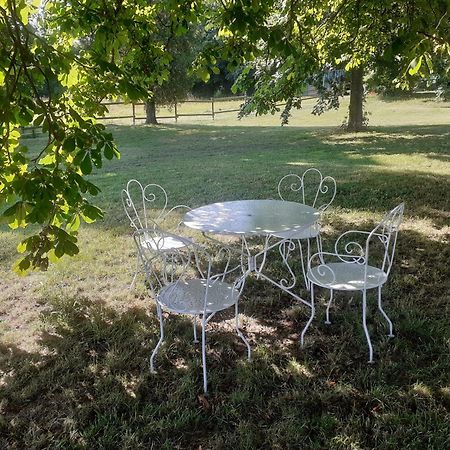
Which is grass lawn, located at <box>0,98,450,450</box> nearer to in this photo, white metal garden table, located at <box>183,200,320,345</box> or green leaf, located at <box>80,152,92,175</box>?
white metal garden table, located at <box>183,200,320,345</box>

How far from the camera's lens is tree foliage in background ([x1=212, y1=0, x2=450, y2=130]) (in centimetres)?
283

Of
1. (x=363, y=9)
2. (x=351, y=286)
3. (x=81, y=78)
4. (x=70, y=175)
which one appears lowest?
(x=351, y=286)

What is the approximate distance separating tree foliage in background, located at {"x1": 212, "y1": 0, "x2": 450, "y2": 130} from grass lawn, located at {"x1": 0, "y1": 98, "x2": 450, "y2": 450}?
1.77 meters

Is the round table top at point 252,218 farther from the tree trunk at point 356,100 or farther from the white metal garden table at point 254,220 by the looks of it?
the tree trunk at point 356,100

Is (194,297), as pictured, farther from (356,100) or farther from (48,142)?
(356,100)

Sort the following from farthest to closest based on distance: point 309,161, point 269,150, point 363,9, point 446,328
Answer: point 269,150 → point 309,161 → point 363,9 → point 446,328

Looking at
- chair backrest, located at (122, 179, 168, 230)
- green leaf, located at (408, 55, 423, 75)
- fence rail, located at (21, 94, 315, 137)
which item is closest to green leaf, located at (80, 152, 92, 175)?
green leaf, located at (408, 55, 423, 75)

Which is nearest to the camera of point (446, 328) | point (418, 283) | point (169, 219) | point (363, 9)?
point (446, 328)

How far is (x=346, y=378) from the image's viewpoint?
2.69 metres

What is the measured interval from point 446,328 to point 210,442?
1.90m

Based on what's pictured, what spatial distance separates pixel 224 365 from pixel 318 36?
179 inches

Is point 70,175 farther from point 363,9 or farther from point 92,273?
point 363,9

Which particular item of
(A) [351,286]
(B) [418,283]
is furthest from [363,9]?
(A) [351,286]

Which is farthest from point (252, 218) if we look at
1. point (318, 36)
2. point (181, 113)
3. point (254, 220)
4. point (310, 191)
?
point (181, 113)
